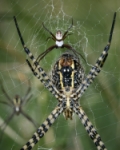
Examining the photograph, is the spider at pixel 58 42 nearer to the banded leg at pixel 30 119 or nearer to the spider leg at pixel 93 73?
the spider leg at pixel 93 73

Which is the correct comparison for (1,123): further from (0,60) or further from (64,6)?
(64,6)

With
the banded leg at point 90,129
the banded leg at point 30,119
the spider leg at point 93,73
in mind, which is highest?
the banded leg at point 30,119

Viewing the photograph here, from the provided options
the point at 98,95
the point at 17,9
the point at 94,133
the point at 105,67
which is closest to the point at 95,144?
the point at 94,133

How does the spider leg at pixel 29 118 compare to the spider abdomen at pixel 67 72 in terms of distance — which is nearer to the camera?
the spider abdomen at pixel 67 72

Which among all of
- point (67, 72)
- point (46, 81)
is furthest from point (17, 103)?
point (67, 72)

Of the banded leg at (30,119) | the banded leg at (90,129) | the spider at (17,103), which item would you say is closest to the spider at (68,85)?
the banded leg at (90,129)

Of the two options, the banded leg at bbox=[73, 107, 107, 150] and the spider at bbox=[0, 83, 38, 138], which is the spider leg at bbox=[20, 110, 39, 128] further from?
the banded leg at bbox=[73, 107, 107, 150]

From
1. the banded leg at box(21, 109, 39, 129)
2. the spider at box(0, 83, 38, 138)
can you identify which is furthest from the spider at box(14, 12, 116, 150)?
the spider at box(0, 83, 38, 138)
